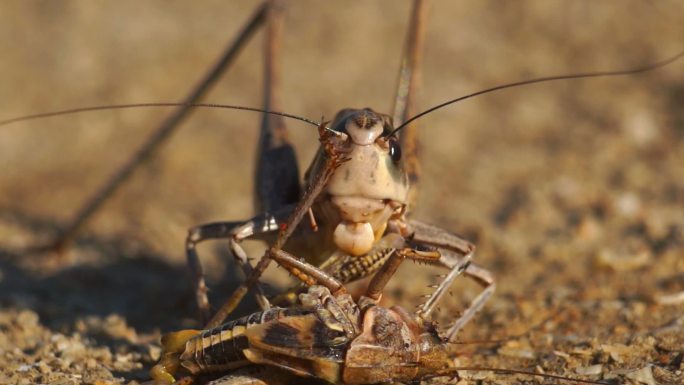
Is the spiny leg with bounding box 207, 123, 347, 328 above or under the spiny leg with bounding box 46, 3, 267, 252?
under

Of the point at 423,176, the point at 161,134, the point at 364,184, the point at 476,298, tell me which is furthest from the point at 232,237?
the point at 423,176

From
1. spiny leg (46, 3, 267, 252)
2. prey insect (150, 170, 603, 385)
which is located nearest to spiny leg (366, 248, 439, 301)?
prey insect (150, 170, 603, 385)

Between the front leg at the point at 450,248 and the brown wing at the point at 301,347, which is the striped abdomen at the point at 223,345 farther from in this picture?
the front leg at the point at 450,248

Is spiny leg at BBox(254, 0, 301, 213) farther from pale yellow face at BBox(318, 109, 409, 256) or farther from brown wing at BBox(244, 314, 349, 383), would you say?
brown wing at BBox(244, 314, 349, 383)

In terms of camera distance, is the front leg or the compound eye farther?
the front leg

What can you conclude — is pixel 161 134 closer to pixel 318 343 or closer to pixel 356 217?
pixel 356 217

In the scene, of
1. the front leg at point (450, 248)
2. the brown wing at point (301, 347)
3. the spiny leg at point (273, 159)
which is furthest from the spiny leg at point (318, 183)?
the spiny leg at point (273, 159)
